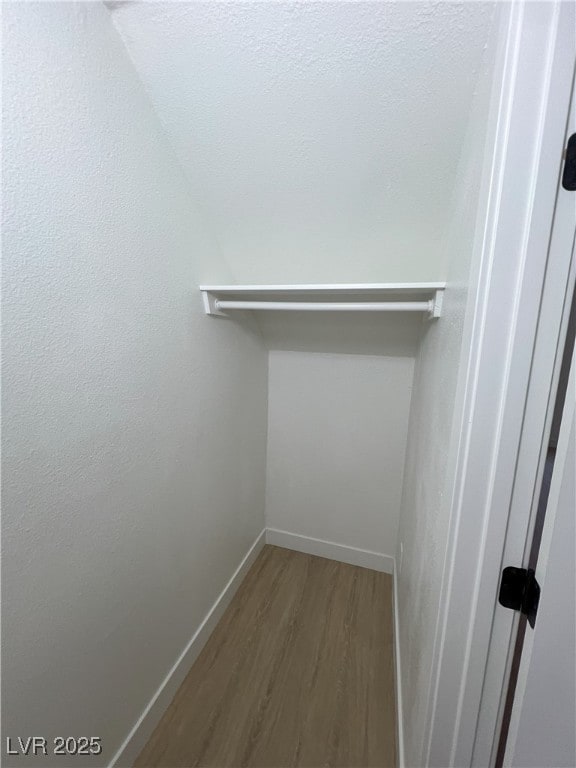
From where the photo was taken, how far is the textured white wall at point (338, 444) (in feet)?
6.19

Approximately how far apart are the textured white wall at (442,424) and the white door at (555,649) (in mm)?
203

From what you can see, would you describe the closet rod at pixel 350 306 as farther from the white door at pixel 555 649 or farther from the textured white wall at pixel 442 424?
the white door at pixel 555 649

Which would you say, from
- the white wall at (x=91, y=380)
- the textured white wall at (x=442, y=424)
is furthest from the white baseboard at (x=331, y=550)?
the white wall at (x=91, y=380)

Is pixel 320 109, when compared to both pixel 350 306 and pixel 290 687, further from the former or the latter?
pixel 290 687

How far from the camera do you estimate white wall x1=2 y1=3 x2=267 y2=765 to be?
0.70 metres

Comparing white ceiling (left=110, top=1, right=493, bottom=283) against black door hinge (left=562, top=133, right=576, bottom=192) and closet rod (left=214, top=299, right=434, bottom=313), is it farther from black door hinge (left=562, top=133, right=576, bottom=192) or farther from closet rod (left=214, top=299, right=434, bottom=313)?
black door hinge (left=562, top=133, right=576, bottom=192)

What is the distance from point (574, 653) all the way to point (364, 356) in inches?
59.3

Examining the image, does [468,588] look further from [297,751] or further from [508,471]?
[297,751]

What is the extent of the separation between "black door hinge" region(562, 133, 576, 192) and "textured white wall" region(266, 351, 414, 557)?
1348 millimetres

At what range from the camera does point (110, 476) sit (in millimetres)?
962

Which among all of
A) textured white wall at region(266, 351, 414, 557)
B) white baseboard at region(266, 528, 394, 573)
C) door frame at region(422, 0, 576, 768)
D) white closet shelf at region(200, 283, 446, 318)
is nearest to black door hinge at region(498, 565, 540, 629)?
door frame at region(422, 0, 576, 768)

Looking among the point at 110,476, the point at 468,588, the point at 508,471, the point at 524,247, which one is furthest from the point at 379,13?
the point at 110,476

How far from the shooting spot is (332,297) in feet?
4.89

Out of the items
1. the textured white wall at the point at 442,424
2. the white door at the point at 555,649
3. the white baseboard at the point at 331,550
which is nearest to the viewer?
the white door at the point at 555,649
